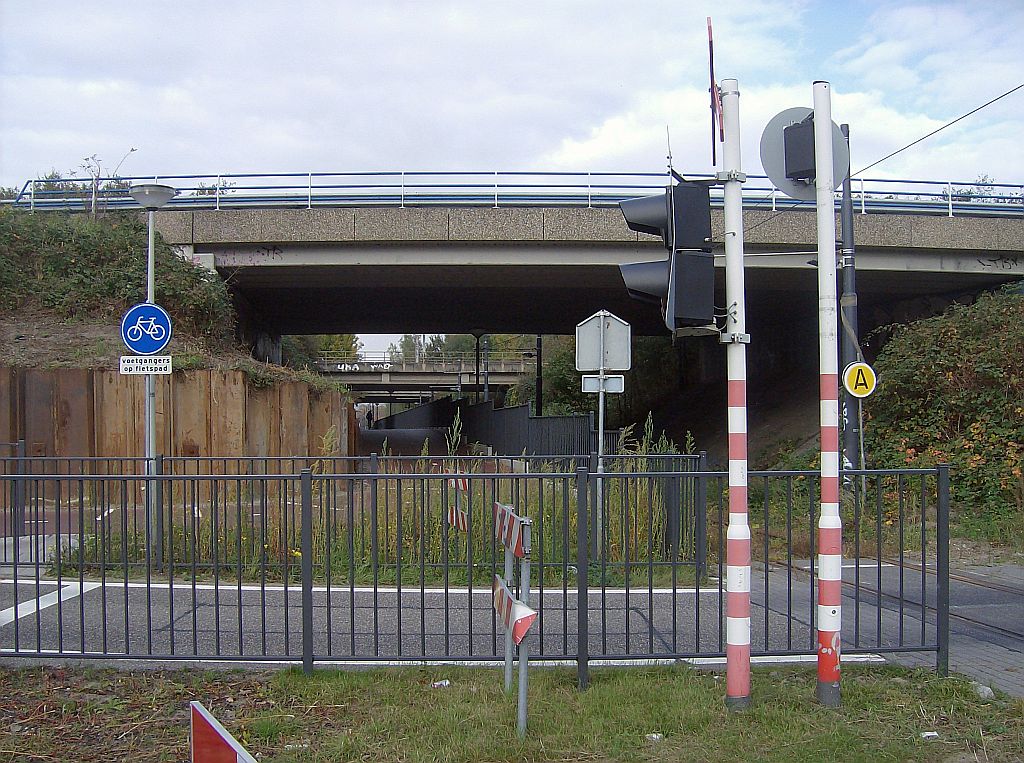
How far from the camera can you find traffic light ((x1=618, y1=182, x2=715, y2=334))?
4.97m

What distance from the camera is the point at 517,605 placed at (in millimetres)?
4547

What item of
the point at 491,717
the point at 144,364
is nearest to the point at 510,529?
the point at 491,717

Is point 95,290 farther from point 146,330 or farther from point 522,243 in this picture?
point 146,330

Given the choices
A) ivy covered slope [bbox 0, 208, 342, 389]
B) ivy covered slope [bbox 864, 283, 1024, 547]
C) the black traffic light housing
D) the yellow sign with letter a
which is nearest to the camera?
the black traffic light housing

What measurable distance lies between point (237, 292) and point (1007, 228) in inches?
741

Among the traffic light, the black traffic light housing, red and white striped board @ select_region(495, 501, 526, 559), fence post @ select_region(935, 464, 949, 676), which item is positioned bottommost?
fence post @ select_region(935, 464, 949, 676)

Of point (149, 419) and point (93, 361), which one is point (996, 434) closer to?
point (149, 419)

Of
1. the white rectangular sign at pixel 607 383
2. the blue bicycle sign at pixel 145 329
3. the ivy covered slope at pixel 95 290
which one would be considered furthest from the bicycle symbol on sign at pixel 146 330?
the ivy covered slope at pixel 95 290

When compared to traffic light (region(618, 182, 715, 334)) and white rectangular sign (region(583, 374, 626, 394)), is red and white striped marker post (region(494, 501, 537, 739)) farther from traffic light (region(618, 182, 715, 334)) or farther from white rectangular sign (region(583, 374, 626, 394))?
white rectangular sign (region(583, 374, 626, 394))

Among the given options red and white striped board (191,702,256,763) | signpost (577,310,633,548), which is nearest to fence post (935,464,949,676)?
red and white striped board (191,702,256,763)

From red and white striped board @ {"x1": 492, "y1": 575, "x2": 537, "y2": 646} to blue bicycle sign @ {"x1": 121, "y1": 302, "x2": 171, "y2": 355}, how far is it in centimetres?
758

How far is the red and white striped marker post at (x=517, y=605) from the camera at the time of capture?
4.46m

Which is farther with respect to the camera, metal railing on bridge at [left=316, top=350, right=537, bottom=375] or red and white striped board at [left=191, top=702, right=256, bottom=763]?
metal railing on bridge at [left=316, top=350, right=537, bottom=375]

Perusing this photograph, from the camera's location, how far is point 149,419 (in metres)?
11.4
